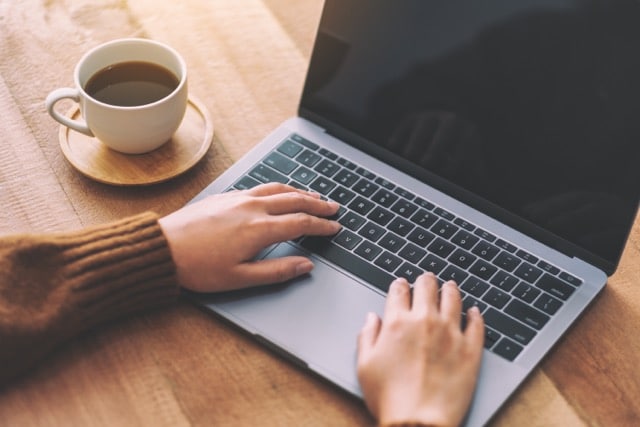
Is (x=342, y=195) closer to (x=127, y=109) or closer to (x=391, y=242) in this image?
(x=391, y=242)

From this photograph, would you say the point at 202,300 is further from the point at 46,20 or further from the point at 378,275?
the point at 46,20

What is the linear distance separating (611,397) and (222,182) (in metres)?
0.49

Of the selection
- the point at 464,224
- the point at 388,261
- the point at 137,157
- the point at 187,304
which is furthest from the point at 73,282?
the point at 464,224

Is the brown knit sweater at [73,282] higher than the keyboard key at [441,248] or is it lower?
lower

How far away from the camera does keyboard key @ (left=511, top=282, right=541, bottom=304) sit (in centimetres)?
86

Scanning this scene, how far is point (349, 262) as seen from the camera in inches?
34.8

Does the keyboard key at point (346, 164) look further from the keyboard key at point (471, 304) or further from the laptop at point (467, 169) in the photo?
the keyboard key at point (471, 304)

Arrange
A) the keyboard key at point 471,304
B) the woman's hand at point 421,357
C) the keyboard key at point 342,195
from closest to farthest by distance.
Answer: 1. the woman's hand at point 421,357
2. the keyboard key at point 471,304
3. the keyboard key at point 342,195

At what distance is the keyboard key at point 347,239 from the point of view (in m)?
0.90

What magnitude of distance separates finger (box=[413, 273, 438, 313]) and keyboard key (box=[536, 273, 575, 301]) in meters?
0.12

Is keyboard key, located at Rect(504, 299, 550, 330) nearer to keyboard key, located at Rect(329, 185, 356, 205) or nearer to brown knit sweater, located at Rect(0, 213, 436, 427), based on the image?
keyboard key, located at Rect(329, 185, 356, 205)

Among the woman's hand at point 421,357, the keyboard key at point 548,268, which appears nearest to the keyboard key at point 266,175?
the woman's hand at point 421,357

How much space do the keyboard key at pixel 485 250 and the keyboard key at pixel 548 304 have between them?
7 cm

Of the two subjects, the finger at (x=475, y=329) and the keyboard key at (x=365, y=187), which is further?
the keyboard key at (x=365, y=187)
